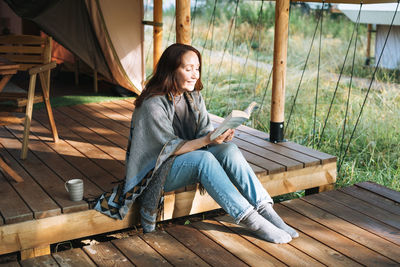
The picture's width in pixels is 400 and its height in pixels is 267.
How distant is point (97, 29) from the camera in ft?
16.3

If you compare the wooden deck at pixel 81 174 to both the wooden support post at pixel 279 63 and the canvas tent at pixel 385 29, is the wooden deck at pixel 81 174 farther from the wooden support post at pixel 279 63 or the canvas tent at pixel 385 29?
the canvas tent at pixel 385 29

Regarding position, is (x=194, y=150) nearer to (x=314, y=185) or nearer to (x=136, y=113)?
(x=136, y=113)

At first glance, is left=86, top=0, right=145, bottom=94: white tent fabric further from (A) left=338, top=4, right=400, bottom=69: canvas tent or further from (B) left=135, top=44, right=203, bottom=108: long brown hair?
(A) left=338, top=4, right=400, bottom=69: canvas tent

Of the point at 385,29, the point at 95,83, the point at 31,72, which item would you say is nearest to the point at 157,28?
the point at 95,83

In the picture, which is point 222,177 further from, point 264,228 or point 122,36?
point 122,36

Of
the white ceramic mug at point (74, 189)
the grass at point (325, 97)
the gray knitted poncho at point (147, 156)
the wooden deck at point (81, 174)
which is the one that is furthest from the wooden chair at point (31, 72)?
the grass at point (325, 97)

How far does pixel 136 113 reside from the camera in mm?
2551

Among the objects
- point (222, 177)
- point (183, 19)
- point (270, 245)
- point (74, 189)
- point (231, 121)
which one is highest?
point (183, 19)

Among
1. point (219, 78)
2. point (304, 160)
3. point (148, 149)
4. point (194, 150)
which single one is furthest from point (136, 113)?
point (219, 78)

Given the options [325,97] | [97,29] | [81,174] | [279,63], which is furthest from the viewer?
[325,97]

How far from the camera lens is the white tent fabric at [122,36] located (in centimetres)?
492

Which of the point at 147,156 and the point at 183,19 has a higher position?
the point at 183,19

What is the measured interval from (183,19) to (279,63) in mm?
739

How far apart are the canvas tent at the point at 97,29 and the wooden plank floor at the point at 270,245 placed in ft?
9.10
